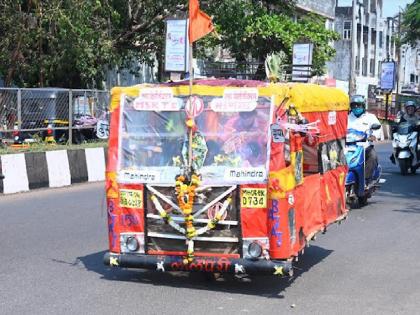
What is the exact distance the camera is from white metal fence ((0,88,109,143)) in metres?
16.1

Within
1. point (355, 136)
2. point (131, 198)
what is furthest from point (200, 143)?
point (355, 136)

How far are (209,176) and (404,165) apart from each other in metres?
12.3

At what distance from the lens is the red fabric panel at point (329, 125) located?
6965 mm

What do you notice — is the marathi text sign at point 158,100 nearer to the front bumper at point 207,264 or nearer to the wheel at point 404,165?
the front bumper at point 207,264

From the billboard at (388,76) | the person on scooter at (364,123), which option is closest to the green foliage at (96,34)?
the person on scooter at (364,123)

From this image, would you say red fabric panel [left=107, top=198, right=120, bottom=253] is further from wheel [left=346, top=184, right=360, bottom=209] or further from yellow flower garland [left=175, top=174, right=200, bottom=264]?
wheel [left=346, top=184, right=360, bottom=209]

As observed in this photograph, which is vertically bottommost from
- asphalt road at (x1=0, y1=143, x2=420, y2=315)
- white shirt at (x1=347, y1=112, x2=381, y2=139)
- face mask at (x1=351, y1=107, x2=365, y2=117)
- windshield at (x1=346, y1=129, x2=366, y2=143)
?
asphalt road at (x1=0, y1=143, x2=420, y2=315)

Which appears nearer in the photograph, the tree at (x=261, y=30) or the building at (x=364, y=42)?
the tree at (x=261, y=30)

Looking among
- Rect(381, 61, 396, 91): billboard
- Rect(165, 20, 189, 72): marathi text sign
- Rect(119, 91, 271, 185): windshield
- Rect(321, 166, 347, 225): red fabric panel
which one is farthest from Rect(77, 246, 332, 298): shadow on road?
Rect(381, 61, 396, 91): billboard

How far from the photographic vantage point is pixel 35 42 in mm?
21156

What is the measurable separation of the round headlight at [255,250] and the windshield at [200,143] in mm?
557

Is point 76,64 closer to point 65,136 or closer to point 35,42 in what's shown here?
point 35,42

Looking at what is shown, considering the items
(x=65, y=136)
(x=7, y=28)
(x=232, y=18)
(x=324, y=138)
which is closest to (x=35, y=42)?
(x=7, y=28)

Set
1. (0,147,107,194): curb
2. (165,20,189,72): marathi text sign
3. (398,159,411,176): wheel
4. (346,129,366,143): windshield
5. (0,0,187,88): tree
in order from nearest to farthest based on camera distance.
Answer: (346,129,366,143): windshield → (0,147,107,194): curb → (398,159,411,176): wheel → (165,20,189,72): marathi text sign → (0,0,187,88): tree
